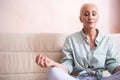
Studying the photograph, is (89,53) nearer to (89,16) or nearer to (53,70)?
(89,16)

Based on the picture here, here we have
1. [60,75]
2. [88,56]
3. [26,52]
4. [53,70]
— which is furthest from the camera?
[26,52]

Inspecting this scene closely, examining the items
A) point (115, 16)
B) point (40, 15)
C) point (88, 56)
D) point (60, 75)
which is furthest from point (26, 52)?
point (115, 16)

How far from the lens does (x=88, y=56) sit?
1.60m

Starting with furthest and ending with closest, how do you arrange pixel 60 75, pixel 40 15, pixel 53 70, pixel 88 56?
pixel 40 15, pixel 88 56, pixel 53 70, pixel 60 75

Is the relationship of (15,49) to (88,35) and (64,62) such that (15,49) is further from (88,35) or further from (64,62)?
(88,35)

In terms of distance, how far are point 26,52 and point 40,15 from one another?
0.39 m

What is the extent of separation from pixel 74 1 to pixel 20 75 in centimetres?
86

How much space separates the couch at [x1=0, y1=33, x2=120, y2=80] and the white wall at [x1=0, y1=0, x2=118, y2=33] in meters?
0.17

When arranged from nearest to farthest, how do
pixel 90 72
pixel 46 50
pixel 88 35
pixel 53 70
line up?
pixel 53 70
pixel 90 72
pixel 88 35
pixel 46 50

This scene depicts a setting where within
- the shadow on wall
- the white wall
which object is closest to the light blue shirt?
the white wall

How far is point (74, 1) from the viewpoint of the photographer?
2.03m

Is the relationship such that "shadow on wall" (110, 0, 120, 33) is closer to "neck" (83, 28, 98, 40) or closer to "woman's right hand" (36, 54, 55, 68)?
"neck" (83, 28, 98, 40)

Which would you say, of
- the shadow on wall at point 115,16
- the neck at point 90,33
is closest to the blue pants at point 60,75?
the neck at point 90,33

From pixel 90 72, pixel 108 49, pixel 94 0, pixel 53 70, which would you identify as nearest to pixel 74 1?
pixel 94 0
